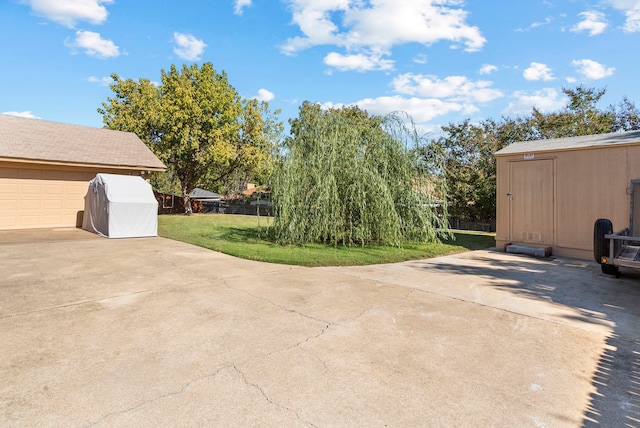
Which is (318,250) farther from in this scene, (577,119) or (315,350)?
(577,119)

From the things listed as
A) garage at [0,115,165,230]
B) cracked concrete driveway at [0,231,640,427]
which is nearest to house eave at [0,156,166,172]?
garage at [0,115,165,230]

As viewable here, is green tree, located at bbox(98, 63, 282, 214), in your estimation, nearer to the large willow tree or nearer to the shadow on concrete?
the large willow tree

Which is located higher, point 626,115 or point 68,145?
point 626,115

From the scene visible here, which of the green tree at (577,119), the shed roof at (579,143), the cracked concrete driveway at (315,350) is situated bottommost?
the cracked concrete driveway at (315,350)

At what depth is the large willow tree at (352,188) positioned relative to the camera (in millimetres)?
8031

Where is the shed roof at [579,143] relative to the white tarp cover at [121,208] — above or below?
above

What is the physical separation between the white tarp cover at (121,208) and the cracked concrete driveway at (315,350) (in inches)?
192

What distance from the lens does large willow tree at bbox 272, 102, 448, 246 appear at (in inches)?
316

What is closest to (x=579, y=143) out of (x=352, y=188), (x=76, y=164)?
(x=352, y=188)

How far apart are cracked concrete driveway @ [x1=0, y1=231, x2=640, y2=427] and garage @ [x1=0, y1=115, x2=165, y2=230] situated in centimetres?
813

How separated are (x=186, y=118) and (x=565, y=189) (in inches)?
670

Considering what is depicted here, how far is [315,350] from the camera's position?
286cm

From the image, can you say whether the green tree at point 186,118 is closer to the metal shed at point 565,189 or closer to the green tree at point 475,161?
the green tree at point 475,161

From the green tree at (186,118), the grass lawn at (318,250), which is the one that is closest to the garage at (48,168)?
the green tree at (186,118)
